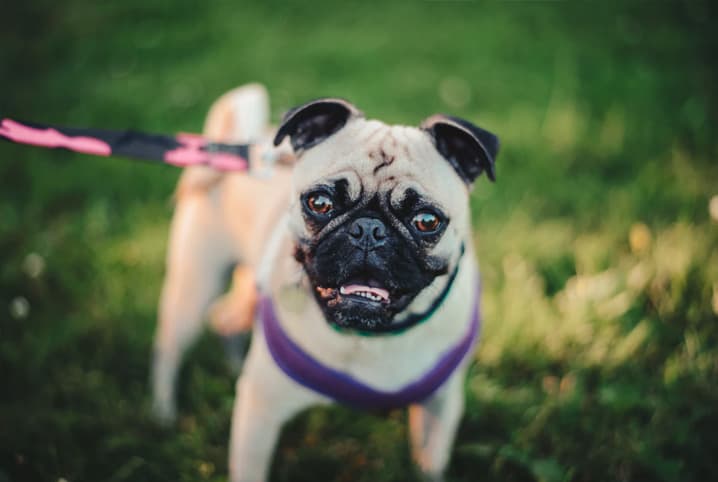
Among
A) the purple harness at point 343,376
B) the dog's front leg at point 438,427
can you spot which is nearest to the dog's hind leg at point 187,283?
the purple harness at point 343,376

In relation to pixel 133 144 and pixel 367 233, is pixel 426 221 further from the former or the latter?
pixel 133 144

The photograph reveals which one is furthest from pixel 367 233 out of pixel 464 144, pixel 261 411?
pixel 261 411

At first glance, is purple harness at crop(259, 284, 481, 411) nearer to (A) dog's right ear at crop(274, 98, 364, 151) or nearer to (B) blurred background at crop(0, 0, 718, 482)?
(B) blurred background at crop(0, 0, 718, 482)

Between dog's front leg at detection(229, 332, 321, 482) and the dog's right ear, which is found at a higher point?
the dog's right ear

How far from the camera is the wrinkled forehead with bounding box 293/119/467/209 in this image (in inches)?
71.7

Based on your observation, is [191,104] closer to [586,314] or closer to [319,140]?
[319,140]

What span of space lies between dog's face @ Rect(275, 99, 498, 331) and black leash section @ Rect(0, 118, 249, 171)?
466mm

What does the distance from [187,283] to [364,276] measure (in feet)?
4.30

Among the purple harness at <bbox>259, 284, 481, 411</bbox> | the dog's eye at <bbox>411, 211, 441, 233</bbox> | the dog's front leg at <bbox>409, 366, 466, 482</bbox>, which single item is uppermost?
the dog's eye at <bbox>411, 211, 441, 233</bbox>

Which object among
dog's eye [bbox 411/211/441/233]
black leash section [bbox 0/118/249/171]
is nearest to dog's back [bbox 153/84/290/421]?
black leash section [bbox 0/118/249/171]

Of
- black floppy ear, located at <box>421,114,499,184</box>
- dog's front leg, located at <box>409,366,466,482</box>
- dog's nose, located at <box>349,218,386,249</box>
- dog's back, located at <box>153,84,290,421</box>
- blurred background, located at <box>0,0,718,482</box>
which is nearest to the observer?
dog's nose, located at <box>349,218,386,249</box>

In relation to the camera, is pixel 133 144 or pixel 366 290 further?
pixel 133 144

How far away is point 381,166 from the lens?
1.86m

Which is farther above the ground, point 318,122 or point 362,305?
point 318,122
